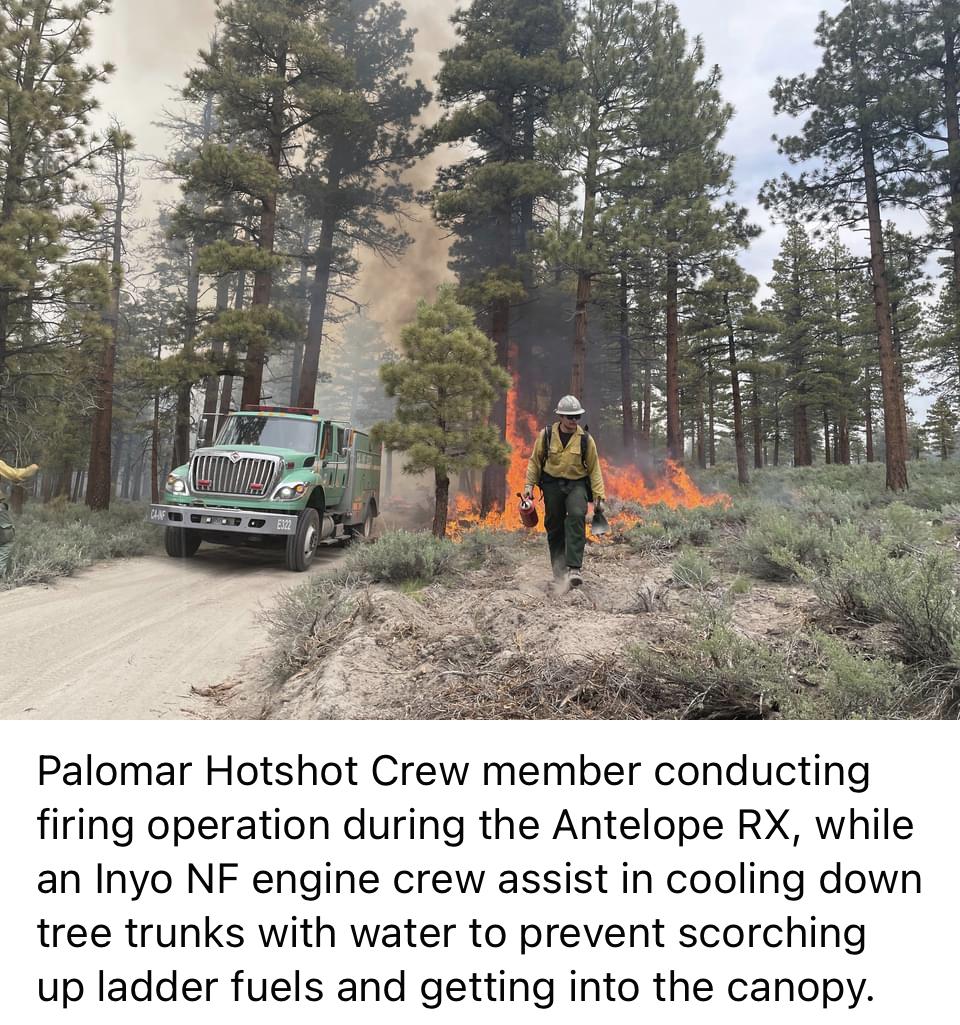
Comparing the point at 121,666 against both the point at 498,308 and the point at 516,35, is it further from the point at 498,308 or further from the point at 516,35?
the point at 516,35

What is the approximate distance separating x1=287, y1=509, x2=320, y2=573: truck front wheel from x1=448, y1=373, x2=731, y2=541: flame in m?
6.02

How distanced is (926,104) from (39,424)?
79.5 ft

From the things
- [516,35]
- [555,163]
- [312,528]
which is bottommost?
[312,528]

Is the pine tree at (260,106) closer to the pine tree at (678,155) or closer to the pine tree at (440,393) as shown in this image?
the pine tree at (440,393)

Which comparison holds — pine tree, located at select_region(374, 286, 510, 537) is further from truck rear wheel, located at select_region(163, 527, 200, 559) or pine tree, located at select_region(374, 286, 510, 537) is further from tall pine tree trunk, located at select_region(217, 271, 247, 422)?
truck rear wheel, located at select_region(163, 527, 200, 559)

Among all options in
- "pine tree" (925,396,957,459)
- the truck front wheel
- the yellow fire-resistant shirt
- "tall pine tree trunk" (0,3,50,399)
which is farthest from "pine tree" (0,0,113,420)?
"pine tree" (925,396,957,459)

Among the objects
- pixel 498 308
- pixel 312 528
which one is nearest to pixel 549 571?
pixel 312 528

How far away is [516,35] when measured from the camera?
60.4 ft

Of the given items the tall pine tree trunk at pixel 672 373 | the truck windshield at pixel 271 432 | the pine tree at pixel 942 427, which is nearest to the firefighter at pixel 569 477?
the truck windshield at pixel 271 432

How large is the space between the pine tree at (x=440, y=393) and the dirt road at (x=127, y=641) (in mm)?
3319

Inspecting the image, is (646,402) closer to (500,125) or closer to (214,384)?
(500,125)

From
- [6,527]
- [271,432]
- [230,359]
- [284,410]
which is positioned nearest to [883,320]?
[284,410]

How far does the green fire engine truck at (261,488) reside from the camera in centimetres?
996

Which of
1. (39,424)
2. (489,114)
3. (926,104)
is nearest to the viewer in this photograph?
(39,424)
